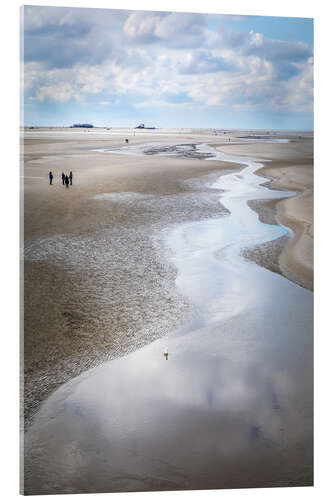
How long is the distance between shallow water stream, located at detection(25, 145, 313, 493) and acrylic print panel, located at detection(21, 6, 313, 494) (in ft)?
0.05

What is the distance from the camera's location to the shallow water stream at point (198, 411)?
3.89 meters

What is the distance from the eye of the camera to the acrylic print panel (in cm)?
404

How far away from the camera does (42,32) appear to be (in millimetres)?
4859

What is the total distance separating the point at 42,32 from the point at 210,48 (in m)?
1.90

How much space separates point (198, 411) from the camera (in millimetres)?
4445

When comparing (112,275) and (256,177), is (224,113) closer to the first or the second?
(112,275)

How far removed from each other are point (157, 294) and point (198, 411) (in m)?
2.12

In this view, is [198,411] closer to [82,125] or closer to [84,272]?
[84,272]

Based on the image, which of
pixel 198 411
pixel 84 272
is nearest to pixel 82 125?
pixel 84 272

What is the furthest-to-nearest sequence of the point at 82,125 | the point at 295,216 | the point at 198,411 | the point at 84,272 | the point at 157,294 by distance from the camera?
1. the point at 295,216
2. the point at 84,272
3. the point at 157,294
4. the point at 82,125
5. the point at 198,411

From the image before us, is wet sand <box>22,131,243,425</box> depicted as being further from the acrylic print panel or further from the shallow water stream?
the shallow water stream

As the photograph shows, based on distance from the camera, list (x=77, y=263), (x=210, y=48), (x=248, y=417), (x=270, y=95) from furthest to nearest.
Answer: (x=77, y=263), (x=270, y=95), (x=210, y=48), (x=248, y=417)
